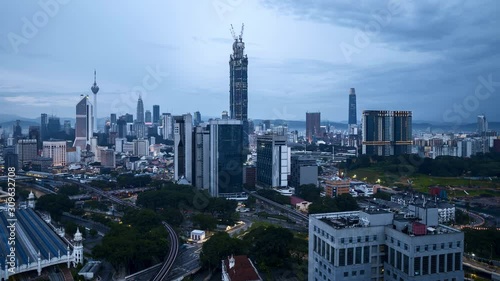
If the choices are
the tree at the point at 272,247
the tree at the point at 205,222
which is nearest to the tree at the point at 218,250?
the tree at the point at 272,247

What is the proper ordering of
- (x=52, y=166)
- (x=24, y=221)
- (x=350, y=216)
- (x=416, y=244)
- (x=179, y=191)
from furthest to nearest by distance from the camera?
(x=52, y=166) → (x=179, y=191) → (x=24, y=221) → (x=350, y=216) → (x=416, y=244)

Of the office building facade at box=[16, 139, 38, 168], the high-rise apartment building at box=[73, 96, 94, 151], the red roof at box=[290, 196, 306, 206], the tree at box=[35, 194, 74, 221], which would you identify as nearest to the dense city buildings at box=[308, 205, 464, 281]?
the red roof at box=[290, 196, 306, 206]

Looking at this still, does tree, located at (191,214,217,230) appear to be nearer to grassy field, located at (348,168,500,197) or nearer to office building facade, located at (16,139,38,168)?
grassy field, located at (348,168,500,197)

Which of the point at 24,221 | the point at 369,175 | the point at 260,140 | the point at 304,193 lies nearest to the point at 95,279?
the point at 24,221

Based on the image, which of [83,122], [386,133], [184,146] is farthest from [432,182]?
[83,122]

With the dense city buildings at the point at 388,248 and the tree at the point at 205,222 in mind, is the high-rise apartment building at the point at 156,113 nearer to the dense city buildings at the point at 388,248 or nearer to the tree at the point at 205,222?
the tree at the point at 205,222

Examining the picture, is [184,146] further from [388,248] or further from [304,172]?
[388,248]

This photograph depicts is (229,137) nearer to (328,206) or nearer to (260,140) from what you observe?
(260,140)
